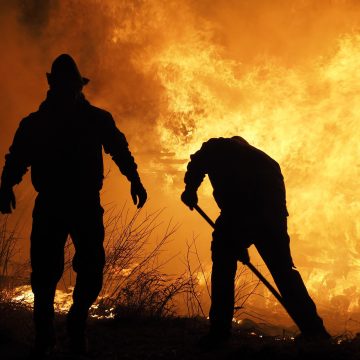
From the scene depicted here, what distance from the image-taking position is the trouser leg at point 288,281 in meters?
3.53

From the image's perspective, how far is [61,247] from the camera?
3.31 m

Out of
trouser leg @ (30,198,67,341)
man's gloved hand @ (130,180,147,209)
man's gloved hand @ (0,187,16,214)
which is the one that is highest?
man's gloved hand @ (130,180,147,209)

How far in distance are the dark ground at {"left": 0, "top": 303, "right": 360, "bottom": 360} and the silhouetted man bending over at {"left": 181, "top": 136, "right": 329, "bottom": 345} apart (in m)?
0.32

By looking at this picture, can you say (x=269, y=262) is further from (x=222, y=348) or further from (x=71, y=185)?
(x=71, y=185)

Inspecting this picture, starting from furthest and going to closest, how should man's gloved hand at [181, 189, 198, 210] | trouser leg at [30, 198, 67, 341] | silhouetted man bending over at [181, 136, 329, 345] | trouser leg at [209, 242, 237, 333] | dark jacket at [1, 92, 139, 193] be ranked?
1. man's gloved hand at [181, 189, 198, 210]
2. trouser leg at [209, 242, 237, 333]
3. silhouetted man bending over at [181, 136, 329, 345]
4. dark jacket at [1, 92, 139, 193]
5. trouser leg at [30, 198, 67, 341]

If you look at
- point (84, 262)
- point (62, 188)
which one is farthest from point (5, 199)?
point (84, 262)

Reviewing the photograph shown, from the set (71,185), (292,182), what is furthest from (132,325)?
(292,182)

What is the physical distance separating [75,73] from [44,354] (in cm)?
245

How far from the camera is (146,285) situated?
546 centimetres

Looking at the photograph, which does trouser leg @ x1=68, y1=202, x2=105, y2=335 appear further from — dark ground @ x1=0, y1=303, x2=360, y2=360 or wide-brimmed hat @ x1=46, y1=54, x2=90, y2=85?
wide-brimmed hat @ x1=46, y1=54, x2=90, y2=85

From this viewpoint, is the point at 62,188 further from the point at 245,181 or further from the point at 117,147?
the point at 245,181

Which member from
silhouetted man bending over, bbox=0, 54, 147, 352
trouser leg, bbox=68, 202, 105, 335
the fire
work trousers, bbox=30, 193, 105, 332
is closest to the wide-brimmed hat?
silhouetted man bending over, bbox=0, 54, 147, 352

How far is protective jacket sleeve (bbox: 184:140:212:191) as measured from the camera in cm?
417

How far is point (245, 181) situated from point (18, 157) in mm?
2187
